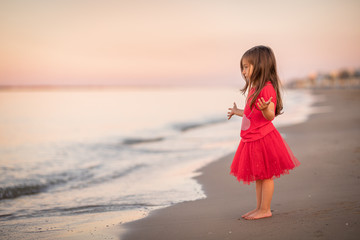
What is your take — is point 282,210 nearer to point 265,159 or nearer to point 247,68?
point 265,159

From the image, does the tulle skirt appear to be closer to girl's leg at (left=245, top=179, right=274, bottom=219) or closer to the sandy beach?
girl's leg at (left=245, top=179, right=274, bottom=219)

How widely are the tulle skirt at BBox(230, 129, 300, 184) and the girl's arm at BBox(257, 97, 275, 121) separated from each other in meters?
0.29

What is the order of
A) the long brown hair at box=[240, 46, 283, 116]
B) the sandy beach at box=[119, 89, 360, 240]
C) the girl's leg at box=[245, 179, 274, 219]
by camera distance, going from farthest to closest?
the girl's leg at box=[245, 179, 274, 219]
the long brown hair at box=[240, 46, 283, 116]
the sandy beach at box=[119, 89, 360, 240]

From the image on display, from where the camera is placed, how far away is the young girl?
3.23 metres

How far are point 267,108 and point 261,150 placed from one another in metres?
0.47

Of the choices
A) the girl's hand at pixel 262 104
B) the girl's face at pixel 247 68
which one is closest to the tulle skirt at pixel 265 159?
the girl's hand at pixel 262 104

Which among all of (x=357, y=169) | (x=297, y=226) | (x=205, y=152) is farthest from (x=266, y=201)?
(x=205, y=152)

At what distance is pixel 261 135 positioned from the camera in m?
3.30

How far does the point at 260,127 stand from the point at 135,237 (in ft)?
5.30

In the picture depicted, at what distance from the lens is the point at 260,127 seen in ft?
10.9

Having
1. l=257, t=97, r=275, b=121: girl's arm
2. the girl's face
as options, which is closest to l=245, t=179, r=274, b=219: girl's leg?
l=257, t=97, r=275, b=121: girl's arm

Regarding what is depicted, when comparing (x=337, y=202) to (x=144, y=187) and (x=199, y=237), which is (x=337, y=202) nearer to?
(x=199, y=237)

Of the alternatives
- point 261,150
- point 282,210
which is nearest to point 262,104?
point 261,150

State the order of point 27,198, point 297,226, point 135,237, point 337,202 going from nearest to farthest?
point 297,226
point 135,237
point 337,202
point 27,198
